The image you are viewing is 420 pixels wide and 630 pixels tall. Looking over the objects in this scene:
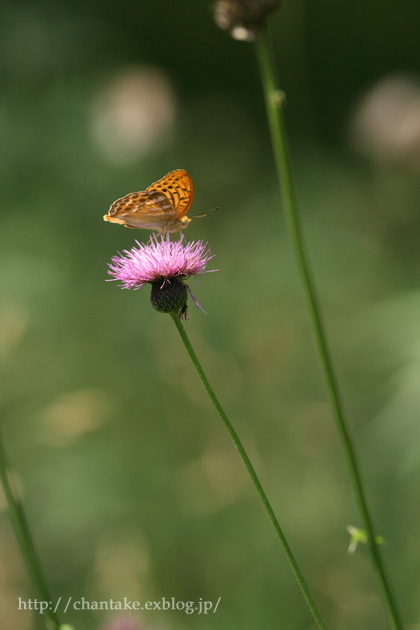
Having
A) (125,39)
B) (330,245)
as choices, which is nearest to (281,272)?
(330,245)

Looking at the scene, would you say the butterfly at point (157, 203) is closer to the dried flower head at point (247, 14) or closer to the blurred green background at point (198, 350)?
the dried flower head at point (247, 14)

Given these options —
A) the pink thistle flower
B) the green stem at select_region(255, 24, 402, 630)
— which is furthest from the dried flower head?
the pink thistle flower

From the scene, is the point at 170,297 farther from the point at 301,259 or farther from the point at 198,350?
the point at 198,350

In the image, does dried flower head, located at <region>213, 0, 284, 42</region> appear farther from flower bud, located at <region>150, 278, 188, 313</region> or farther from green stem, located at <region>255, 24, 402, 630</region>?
flower bud, located at <region>150, 278, 188, 313</region>

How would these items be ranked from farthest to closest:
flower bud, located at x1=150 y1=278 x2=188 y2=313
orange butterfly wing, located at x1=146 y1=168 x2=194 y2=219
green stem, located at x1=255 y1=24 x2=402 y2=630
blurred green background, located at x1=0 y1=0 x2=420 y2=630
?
1. blurred green background, located at x1=0 y1=0 x2=420 y2=630
2. orange butterfly wing, located at x1=146 y1=168 x2=194 y2=219
3. flower bud, located at x1=150 y1=278 x2=188 y2=313
4. green stem, located at x1=255 y1=24 x2=402 y2=630

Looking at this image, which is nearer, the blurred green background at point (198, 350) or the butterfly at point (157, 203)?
the butterfly at point (157, 203)

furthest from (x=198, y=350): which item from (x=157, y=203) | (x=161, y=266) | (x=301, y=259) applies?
(x=301, y=259)

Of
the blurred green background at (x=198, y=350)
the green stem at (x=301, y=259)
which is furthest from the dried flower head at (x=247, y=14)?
the blurred green background at (x=198, y=350)
